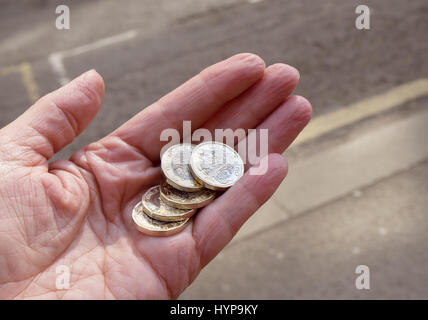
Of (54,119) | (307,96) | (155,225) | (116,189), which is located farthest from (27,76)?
(155,225)

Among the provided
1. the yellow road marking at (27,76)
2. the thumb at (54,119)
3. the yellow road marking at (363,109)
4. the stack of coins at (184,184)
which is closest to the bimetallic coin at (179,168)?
the stack of coins at (184,184)

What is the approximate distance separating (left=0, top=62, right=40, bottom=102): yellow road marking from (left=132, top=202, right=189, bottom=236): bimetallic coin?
3.90 meters

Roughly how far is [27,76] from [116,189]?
4303 millimetres

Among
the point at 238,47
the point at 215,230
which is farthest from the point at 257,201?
the point at 238,47

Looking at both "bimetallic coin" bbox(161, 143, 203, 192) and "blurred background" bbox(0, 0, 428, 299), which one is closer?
"bimetallic coin" bbox(161, 143, 203, 192)

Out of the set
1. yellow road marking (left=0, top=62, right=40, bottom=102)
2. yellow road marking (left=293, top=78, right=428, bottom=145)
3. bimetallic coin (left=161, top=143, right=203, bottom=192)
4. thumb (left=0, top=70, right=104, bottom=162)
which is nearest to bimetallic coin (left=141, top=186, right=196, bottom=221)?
bimetallic coin (left=161, top=143, right=203, bottom=192)

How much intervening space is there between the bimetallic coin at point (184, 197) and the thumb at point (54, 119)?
0.71 metres

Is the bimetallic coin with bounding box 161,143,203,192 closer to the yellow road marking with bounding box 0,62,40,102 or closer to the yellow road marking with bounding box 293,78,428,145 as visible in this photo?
the yellow road marking with bounding box 293,78,428,145

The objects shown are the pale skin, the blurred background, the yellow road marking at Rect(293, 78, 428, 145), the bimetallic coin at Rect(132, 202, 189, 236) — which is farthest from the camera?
the yellow road marking at Rect(293, 78, 428, 145)

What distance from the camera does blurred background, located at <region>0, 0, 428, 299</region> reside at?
409 cm

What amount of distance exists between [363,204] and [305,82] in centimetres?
199

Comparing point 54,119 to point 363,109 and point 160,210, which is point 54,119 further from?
point 363,109

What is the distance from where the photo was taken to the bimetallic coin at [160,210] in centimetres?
303

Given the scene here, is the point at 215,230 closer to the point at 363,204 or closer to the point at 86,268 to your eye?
the point at 86,268
